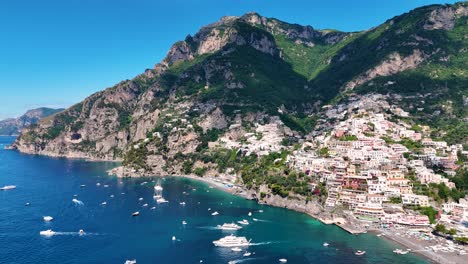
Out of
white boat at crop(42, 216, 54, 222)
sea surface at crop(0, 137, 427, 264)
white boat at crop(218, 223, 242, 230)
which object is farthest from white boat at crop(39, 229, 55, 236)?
white boat at crop(218, 223, 242, 230)

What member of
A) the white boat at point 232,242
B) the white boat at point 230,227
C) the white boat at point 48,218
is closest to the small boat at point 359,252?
the white boat at point 232,242

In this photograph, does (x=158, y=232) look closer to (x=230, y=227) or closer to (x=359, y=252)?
(x=230, y=227)

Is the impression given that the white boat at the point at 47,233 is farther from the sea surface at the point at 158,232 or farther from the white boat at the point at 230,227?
the white boat at the point at 230,227

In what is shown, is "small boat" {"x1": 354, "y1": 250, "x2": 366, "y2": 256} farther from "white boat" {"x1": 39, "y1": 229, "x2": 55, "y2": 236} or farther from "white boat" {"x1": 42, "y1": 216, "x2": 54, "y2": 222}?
"white boat" {"x1": 42, "y1": 216, "x2": 54, "y2": 222}

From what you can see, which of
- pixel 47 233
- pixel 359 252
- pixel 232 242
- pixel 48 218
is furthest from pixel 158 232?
pixel 359 252

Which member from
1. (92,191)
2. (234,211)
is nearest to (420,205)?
(234,211)

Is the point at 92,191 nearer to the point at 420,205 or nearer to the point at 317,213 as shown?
the point at 317,213
